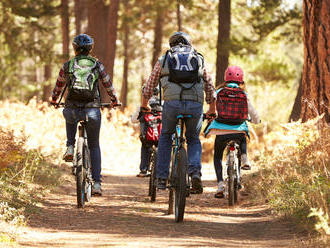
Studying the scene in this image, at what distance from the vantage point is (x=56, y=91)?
8.82m

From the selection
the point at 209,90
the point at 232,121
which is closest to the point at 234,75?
the point at 232,121

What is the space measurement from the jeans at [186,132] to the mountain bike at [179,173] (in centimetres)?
7

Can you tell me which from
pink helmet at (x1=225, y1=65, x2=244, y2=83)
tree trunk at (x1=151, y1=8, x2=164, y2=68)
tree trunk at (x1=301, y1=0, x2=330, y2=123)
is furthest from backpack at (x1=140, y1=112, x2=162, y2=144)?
tree trunk at (x1=151, y1=8, x2=164, y2=68)

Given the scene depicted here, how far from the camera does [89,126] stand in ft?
28.7

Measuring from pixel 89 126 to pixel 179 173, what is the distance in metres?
1.68

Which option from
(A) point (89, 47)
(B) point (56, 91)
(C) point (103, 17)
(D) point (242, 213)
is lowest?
(D) point (242, 213)

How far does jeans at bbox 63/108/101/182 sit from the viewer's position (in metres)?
8.61

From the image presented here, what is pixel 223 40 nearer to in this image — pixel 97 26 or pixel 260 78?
pixel 97 26

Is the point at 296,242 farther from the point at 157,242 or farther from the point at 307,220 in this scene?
the point at 157,242

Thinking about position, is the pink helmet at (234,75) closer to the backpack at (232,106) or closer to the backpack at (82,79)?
the backpack at (232,106)

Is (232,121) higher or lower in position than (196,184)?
higher

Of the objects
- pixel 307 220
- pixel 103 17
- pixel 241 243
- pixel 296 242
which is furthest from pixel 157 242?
pixel 103 17

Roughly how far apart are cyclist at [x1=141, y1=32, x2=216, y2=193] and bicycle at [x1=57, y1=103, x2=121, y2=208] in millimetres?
1118

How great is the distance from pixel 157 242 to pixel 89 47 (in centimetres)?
330
